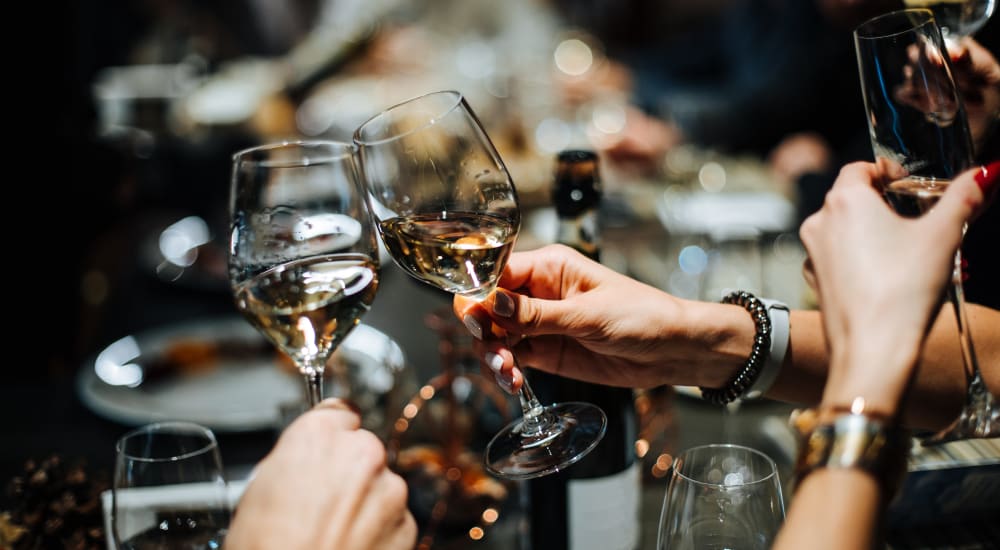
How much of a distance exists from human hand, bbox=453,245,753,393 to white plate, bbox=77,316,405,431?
28 cm

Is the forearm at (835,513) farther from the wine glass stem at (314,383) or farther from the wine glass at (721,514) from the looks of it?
the wine glass stem at (314,383)

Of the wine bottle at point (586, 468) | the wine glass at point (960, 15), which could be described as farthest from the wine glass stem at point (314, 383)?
the wine glass at point (960, 15)

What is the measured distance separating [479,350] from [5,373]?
2.16 meters

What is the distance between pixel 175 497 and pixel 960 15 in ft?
3.10

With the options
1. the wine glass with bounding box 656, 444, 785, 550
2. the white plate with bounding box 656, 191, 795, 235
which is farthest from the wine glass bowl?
the white plate with bounding box 656, 191, 795, 235

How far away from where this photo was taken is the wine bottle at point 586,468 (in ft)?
2.58

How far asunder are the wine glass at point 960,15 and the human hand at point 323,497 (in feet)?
2.53

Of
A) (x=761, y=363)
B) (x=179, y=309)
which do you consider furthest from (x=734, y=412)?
(x=179, y=309)

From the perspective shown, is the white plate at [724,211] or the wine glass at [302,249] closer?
the wine glass at [302,249]

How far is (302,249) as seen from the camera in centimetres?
70

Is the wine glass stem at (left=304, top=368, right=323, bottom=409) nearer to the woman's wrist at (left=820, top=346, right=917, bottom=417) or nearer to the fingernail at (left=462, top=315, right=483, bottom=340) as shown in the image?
the fingernail at (left=462, top=315, right=483, bottom=340)

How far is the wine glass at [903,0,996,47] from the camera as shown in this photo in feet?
2.94

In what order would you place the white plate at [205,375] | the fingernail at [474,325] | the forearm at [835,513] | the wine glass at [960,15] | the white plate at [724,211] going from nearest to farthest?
the forearm at [835,513] < the fingernail at [474,325] < the wine glass at [960,15] < the white plate at [205,375] < the white plate at [724,211]

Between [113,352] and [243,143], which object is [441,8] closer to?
[243,143]
